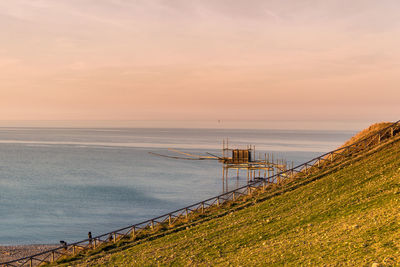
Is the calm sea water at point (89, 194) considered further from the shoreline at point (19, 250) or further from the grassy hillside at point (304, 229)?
the grassy hillside at point (304, 229)

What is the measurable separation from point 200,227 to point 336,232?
13483 millimetres

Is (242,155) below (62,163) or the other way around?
the other way around

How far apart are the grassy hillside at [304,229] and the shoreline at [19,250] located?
19.4 metres

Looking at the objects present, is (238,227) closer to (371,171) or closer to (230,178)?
(371,171)

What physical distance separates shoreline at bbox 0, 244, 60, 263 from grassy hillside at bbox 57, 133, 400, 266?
63.5 ft

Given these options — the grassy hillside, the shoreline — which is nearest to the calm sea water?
the shoreline

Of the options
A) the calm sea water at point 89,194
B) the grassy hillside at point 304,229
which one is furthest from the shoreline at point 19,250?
the grassy hillside at point 304,229

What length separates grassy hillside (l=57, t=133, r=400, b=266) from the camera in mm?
16938

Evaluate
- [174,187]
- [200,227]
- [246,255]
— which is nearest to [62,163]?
[174,187]

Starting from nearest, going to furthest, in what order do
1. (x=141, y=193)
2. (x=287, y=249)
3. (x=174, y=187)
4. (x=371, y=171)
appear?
(x=287, y=249), (x=371, y=171), (x=141, y=193), (x=174, y=187)

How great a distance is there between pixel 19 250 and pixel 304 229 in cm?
4068

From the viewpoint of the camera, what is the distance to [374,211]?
67.2ft

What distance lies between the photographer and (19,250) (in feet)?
154

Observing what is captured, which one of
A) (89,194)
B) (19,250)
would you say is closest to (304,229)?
(19,250)
